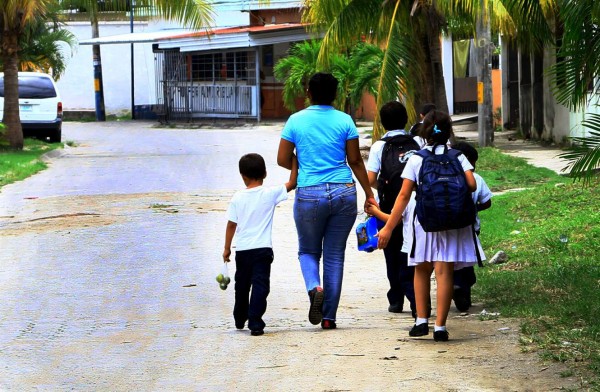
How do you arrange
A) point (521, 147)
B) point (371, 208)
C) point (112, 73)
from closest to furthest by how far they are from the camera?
point (371, 208), point (521, 147), point (112, 73)

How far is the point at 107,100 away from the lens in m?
46.9

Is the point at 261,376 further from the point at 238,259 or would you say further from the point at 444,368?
the point at 238,259

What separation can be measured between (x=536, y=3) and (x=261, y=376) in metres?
4.66

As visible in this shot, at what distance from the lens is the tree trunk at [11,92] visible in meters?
24.3

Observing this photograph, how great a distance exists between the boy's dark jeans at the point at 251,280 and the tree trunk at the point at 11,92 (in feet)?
59.0

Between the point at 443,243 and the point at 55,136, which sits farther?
the point at 55,136

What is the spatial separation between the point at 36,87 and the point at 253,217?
21.3 metres

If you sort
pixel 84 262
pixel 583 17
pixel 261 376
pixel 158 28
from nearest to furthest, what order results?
pixel 261 376
pixel 583 17
pixel 84 262
pixel 158 28

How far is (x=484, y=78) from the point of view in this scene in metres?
21.6

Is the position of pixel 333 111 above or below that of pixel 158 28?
below

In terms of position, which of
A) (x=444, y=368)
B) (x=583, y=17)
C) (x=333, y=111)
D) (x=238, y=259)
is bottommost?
(x=444, y=368)

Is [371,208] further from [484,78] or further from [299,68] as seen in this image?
[299,68]

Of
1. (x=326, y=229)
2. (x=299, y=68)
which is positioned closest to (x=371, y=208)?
(x=326, y=229)

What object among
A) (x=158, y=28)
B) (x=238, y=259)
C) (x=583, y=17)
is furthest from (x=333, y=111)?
(x=158, y=28)
